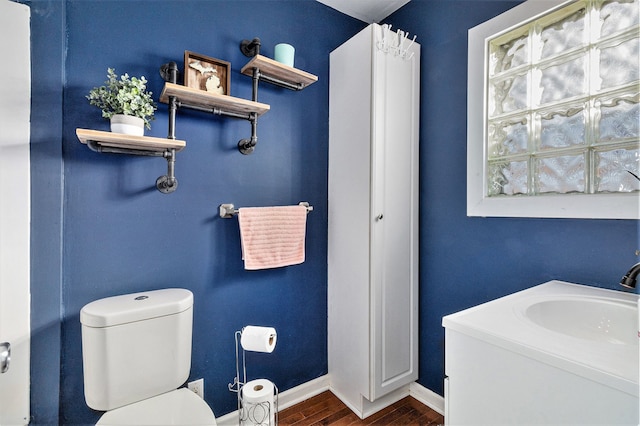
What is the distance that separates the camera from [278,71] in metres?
1.56

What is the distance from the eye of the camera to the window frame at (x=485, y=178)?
1.13 meters

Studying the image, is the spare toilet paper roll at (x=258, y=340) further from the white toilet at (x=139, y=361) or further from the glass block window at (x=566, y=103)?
the glass block window at (x=566, y=103)

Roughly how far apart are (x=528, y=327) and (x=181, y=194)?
139 cm

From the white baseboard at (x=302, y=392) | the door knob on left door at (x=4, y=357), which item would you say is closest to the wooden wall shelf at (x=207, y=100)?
the door knob on left door at (x=4, y=357)

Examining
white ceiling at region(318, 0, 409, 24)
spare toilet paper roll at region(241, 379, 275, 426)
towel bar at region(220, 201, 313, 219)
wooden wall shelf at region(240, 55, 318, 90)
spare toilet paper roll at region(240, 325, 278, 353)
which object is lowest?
Result: spare toilet paper roll at region(241, 379, 275, 426)

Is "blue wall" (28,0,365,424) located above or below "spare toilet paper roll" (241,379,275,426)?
above

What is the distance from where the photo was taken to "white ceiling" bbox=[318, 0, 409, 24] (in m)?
1.87

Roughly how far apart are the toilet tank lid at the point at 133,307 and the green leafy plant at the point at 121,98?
0.71 meters

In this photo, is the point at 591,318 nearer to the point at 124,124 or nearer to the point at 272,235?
the point at 272,235

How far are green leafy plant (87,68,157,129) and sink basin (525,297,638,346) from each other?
153 centimetres

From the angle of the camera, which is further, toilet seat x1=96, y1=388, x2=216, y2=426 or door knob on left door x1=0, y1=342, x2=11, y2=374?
toilet seat x1=96, y1=388, x2=216, y2=426

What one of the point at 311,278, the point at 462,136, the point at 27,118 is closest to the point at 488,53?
the point at 462,136

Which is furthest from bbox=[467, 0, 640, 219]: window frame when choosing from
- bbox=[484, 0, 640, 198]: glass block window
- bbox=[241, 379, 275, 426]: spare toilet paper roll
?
bbox=[241, 379, 275, 426]: spare toilet paper roll

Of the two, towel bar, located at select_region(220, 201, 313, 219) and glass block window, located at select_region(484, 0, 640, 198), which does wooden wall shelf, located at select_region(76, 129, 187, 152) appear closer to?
towel bar, located at select_region(220, 201, 313, 219)
